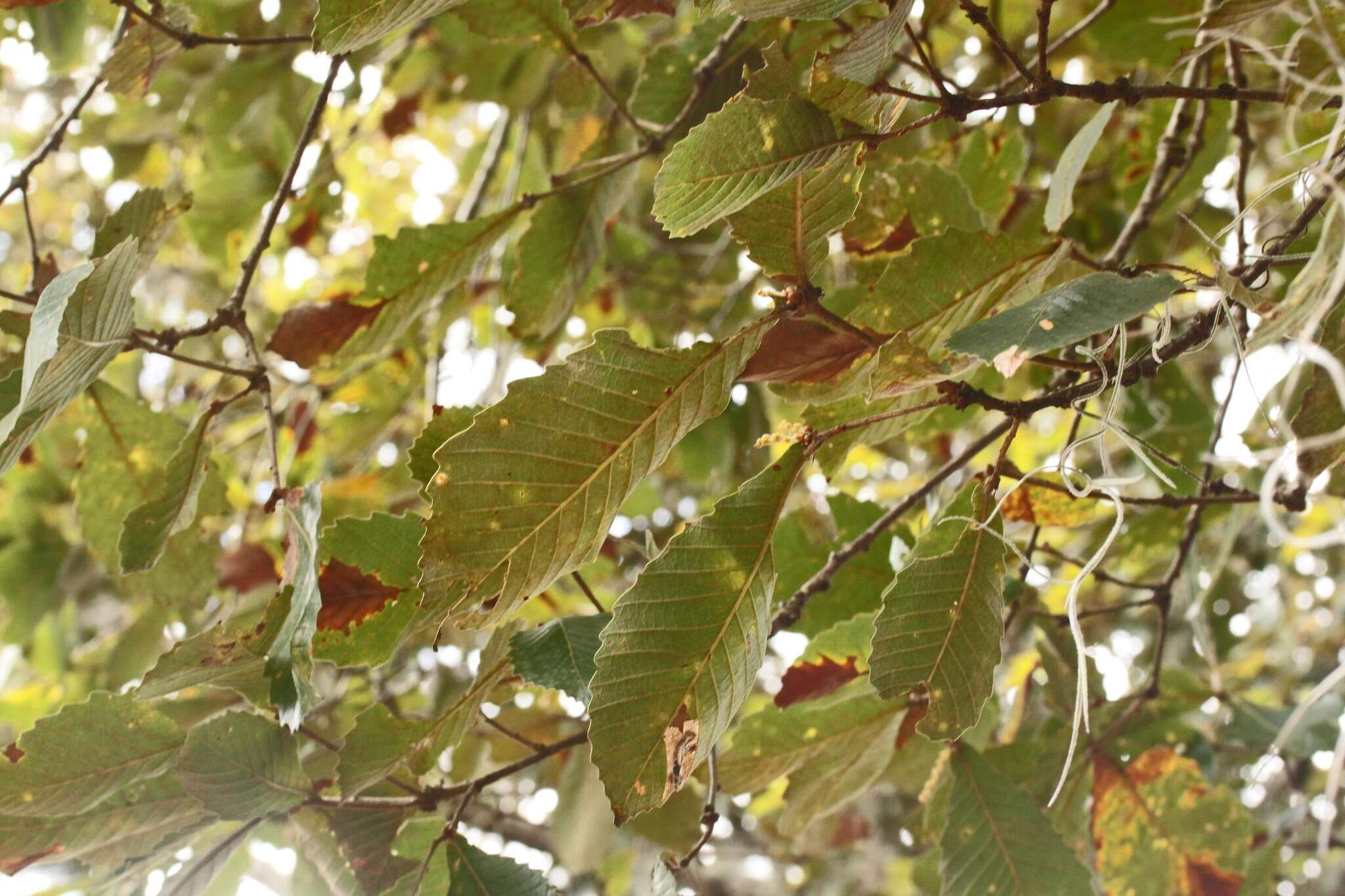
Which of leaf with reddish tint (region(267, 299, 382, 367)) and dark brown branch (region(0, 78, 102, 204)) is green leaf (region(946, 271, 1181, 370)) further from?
dark brown branch (region(0, 78, 102, 204))

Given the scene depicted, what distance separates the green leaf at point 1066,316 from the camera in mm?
531

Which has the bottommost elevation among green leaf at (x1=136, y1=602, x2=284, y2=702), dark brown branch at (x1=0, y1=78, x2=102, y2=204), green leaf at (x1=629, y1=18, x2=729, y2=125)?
green leaf at (x1=136, y1=602, x2=284, y2=702)

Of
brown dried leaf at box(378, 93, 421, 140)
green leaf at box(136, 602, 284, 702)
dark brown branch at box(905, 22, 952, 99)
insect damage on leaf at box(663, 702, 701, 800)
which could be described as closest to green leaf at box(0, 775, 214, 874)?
green leaf at box(136, 602, 284, 702)

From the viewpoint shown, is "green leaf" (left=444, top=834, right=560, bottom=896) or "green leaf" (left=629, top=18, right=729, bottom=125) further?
"green leaf" (left=629, top=18, right=729, bottom=125)

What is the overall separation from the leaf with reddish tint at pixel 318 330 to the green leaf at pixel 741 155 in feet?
1.79

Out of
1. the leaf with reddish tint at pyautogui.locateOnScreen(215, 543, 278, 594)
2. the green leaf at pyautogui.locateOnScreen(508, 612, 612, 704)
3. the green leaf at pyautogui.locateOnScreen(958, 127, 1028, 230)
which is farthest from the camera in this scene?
the leaf with reddish tint at pyautogui.locateOnScreen(215, 543, 278, 594)

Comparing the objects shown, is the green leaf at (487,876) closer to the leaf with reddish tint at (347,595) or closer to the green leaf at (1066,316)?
the leaf with reddish tint at (347,595)

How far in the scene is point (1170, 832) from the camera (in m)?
1.10

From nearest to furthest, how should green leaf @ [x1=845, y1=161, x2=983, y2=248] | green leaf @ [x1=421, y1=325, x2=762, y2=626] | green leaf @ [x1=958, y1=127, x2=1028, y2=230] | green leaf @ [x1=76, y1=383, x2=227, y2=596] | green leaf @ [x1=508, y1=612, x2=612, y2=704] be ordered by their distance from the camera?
green leaf @ [x1=421, y1=325, x2=762, y2=626] < green leaf @ [x1=508, y1=612, x2=612, y2=704] < green leaf @ [x1=845, y1=161, x2=983, y2=248] < green leaf @ [x1=76, y1=383, x2=227, y2=596] < green leaf @ [x1=958, y1=127, x2=1028, y2=230]

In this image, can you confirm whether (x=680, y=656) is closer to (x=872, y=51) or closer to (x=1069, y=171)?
(x=872, y=51)

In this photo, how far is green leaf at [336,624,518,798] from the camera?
2.56 feet

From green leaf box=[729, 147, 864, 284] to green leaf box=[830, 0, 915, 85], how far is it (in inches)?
2.2

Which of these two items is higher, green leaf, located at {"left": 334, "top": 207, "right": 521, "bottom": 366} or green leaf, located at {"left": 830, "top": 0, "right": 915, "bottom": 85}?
green leaf, located at {"left": 830, "top": 0, "right": 915, "bottom": 85}

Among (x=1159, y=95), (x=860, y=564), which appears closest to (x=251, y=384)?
(x=860, y=564)
